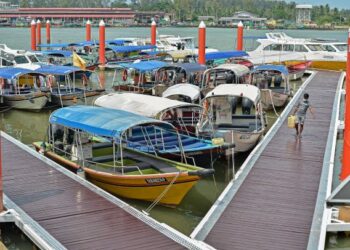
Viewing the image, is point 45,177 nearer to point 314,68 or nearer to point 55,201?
point 55,201

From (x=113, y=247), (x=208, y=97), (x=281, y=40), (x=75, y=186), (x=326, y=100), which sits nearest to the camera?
(x=113, y=247)

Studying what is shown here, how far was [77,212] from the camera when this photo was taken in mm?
12688

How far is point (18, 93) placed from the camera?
94.4ft

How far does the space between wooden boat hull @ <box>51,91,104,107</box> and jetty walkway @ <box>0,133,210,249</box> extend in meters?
12.4

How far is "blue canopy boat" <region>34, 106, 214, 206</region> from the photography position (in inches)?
562

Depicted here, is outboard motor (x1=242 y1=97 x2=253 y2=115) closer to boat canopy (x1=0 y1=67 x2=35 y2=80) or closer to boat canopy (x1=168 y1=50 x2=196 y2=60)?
boat canopy (x1=0 y1=67 x2=35 y2=80)

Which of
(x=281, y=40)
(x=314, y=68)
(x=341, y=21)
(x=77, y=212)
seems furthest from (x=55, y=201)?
(x=341, y=21)

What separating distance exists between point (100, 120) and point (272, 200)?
A: 5098 millimetres

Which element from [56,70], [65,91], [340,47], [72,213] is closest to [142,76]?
[65,91]

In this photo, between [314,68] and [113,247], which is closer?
[113,247]

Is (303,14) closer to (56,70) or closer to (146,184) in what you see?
(56,70)

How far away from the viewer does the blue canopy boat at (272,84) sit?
28422 mm

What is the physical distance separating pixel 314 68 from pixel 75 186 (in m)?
30.4

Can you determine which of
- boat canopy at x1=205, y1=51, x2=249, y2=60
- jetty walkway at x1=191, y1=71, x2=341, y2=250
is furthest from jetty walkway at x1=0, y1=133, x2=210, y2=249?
boat canopy at x1=205, y1=51, x2=249, y2=60
